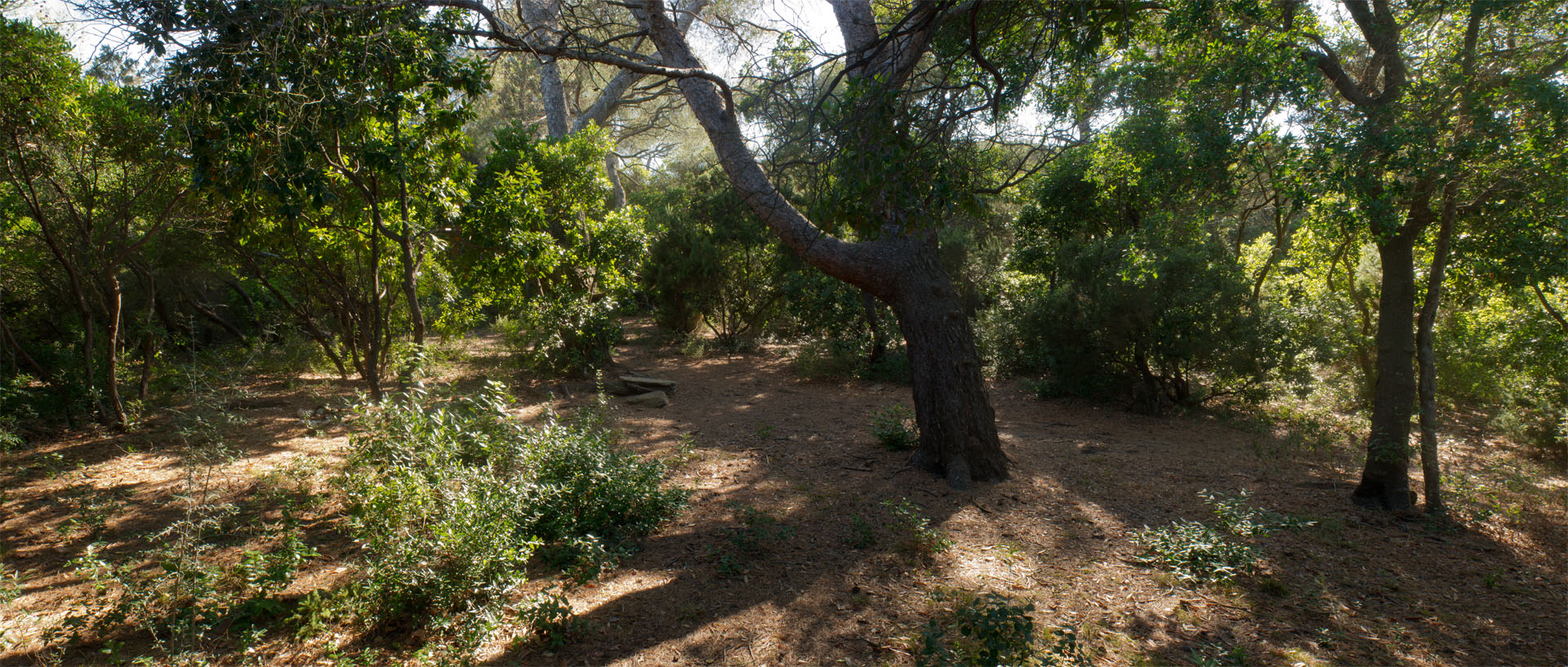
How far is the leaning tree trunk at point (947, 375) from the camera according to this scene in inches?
225

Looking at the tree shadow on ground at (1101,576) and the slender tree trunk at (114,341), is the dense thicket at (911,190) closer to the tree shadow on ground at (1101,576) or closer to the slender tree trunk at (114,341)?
the slender tree trunk at (114,341)

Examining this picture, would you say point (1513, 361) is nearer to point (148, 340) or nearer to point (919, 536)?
point (919, 536)

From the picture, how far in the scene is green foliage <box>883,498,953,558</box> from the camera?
454cm

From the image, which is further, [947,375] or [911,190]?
[947,375]

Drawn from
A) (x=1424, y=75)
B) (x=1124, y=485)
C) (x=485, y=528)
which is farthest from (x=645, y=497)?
(x=1424, y=75)

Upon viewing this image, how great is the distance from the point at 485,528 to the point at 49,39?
5.62 m

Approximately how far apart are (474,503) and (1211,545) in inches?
171

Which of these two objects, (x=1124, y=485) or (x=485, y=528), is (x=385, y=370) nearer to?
(x=485, y=528)

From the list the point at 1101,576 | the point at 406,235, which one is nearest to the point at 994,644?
the point at 1101,576

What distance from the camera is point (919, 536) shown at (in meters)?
4.54

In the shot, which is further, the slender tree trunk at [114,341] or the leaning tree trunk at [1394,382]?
the slender tree trunk at [114,341]

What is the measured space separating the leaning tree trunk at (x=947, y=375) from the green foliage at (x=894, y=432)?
69 cm

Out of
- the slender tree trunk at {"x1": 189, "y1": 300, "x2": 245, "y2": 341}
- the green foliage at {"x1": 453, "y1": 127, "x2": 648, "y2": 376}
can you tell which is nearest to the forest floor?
the green foliage at {"x1": 453, "y1": 127, "x2": 648, "y2": 376}

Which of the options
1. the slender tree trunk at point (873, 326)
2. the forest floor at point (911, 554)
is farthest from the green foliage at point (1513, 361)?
the slender tree trunk at point (873, 326)
